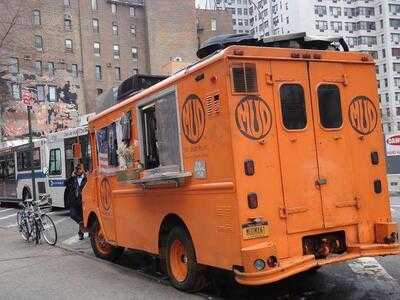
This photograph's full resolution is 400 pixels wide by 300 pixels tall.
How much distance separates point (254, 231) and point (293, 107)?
4.99 ft

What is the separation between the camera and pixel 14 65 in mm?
68250

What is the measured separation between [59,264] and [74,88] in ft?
214

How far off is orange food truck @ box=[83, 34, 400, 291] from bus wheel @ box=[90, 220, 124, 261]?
113 inches

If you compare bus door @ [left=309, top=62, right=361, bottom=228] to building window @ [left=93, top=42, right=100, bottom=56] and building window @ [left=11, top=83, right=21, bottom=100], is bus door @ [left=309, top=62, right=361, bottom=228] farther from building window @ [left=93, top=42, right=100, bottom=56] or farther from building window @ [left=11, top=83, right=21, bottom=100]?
building window @ [left=93, top=42, right=100, bottom=56]

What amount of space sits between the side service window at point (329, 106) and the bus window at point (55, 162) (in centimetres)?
1514

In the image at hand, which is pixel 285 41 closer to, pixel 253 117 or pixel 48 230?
pixel 253 117

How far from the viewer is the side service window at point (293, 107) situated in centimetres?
700

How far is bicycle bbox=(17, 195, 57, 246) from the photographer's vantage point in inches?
550

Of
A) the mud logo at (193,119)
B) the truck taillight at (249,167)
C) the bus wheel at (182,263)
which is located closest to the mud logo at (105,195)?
the bus wheel at (182,263)

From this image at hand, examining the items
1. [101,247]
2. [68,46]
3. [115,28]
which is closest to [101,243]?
[101,247]

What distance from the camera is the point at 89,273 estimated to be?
389 inches

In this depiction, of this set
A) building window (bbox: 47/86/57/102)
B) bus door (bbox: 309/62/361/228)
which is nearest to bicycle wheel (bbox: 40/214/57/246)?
bus door (bbox: 309/62/361/228)

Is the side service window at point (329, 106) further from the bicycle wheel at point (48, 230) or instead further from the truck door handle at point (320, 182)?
the bicycle wheel at point (48, 230)

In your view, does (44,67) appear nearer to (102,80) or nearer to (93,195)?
(102,80)
